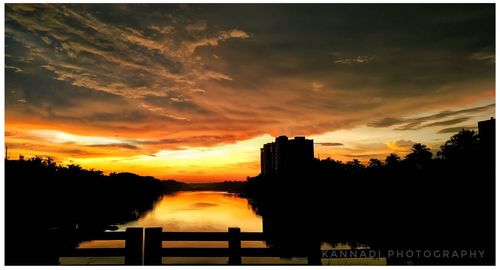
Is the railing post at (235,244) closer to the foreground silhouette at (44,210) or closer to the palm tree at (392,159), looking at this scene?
the foreground silhouette at (44,210)

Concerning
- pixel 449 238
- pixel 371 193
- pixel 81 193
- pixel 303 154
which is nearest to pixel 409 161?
pixel 371 193

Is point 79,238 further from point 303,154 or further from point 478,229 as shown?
point 303,154

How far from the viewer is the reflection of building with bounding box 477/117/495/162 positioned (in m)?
48.1

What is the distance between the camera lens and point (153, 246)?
8602 millimetres

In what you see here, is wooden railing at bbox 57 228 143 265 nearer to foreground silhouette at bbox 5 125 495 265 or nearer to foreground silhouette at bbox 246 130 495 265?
foreground silhouette at bbox 5 125 495 265

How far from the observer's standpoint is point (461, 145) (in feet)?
204

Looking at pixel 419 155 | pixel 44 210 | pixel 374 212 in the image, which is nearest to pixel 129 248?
pixel 374 212

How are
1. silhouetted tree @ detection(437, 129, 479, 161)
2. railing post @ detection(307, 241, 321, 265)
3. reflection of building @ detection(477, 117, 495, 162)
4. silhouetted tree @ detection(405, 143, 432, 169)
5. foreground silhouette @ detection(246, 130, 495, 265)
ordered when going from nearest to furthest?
railing post @ detection(307, 241, 321, 265)
foreground silhouette @ detection(246, 130, 495, 265)
reflection of building @ detection(477, 117, 495, 162)
silhouetted tree @ detection(437, 129, 479, 161)
silhouetted tree @ detection(405, 143, 432, 169)

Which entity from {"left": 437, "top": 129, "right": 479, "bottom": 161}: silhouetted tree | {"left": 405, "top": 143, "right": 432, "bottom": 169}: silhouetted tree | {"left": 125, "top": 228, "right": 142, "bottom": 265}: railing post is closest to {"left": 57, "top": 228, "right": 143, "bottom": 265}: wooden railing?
{"left": 125, "top": 228, "right": 142, "bottom": 265}: railing post

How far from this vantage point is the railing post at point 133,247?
8586 mm

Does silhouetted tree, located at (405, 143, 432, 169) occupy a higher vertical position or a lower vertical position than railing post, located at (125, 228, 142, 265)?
higher

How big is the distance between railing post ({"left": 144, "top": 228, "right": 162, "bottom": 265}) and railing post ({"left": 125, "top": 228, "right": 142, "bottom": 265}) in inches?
7.5

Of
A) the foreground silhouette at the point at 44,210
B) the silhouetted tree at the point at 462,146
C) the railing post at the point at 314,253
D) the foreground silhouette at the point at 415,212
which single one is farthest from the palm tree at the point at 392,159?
the railing post at the point at 314,253
